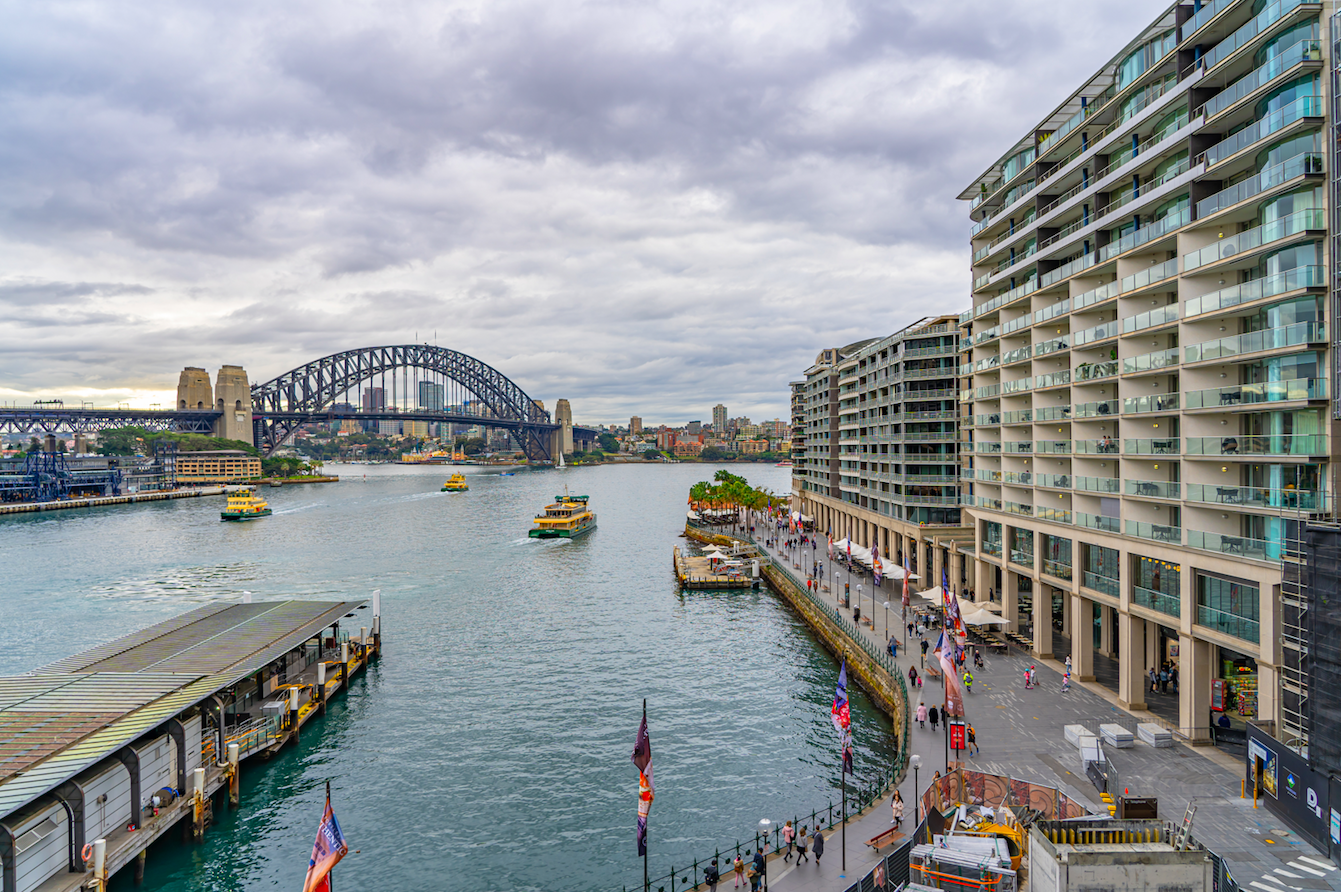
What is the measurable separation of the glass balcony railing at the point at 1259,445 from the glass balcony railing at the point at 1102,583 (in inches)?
309

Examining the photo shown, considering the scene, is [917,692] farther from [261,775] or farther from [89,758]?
[89,758]

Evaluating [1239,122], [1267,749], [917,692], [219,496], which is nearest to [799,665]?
[917,692]

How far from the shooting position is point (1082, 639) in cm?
3562

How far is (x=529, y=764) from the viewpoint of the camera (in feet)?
102

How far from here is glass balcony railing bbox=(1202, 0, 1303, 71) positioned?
962 inches

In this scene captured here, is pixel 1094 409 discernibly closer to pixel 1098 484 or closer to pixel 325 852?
pixel 1098 484

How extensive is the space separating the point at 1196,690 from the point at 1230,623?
3.18 metres

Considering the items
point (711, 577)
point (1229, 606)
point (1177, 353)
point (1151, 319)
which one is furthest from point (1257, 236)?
point (711, 577)

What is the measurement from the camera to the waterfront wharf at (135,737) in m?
20.2

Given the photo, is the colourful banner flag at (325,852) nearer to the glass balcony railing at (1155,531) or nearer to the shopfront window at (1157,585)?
the shopfront window at (1157,585)

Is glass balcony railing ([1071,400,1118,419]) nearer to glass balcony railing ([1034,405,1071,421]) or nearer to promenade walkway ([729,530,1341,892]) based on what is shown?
glass balcony railing ([1034,405,1071,421])

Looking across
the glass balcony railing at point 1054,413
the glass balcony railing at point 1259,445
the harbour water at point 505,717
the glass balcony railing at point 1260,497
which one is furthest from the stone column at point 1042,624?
the glass balcony railing at point 1259,445

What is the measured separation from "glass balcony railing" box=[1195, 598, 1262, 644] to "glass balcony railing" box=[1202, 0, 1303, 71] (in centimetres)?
1996

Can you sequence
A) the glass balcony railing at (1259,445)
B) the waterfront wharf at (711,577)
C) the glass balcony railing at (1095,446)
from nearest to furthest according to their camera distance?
the glass balcony railing at (1259,445) → the glass balcony railing at (1095,446) → the waterfront wharf at (711,577)
